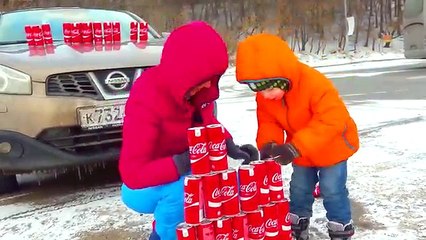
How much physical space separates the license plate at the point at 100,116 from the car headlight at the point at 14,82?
37cm

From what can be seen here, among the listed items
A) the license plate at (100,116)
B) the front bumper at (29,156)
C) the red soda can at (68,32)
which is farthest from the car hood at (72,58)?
the front bumper at (29,156)

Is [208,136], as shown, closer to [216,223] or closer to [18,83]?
[216,223]

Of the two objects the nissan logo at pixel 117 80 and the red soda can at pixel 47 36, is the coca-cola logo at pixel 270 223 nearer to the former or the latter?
the nissan logo at pixel 117 80

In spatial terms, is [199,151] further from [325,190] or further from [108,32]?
[108,32]


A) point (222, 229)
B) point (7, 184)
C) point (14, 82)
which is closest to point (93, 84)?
point (14, 82)

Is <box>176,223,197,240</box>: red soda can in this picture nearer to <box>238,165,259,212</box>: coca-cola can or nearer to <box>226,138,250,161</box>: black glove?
<box>238,165,259,212</box>: coca-cola can

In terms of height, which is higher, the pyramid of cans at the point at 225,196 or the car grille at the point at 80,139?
the pyramid of cans at the point at 225,196

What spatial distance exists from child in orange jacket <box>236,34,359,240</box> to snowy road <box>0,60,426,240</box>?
295mm

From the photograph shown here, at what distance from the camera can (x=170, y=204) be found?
8.15 feet

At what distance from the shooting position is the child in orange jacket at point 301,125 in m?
2.41

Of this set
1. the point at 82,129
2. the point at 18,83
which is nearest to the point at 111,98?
the point at 82,129

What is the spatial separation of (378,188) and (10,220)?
240 cm

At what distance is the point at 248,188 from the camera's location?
2.14 meters

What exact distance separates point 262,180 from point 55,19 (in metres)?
3.61
